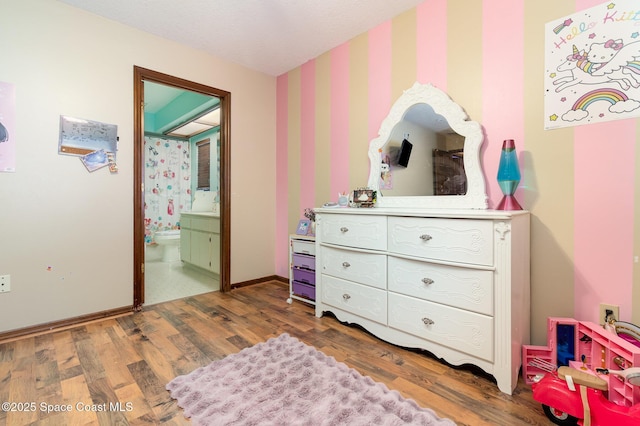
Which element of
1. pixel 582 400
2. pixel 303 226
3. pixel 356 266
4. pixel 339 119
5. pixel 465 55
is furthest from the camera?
pixel 303 226

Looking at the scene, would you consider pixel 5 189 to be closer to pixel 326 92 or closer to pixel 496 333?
Result: pixel 326 92

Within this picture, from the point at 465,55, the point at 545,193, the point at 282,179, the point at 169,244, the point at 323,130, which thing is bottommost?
the point at 169,244

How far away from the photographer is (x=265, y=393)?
1.51 meters

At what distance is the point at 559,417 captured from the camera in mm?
1299

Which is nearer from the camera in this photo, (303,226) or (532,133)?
(532,133)

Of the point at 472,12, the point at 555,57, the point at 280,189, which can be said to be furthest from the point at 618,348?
the point at 280,189

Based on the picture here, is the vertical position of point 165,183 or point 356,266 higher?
point 165,183

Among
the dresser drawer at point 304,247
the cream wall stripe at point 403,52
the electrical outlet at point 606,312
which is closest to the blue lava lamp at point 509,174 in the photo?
the electrical outlet at point 606,312

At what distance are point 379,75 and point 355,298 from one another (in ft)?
6.38

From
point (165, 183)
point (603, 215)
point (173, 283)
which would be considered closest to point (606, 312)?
point (603, 215)

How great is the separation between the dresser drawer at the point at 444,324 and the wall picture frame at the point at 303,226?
134cm

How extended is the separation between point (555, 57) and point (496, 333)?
1643mm

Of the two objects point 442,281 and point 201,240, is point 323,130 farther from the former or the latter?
point 201,240

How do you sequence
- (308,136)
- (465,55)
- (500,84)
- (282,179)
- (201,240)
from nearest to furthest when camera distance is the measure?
(500,84), (465,55), (308,136), (282,179), (201,240)
